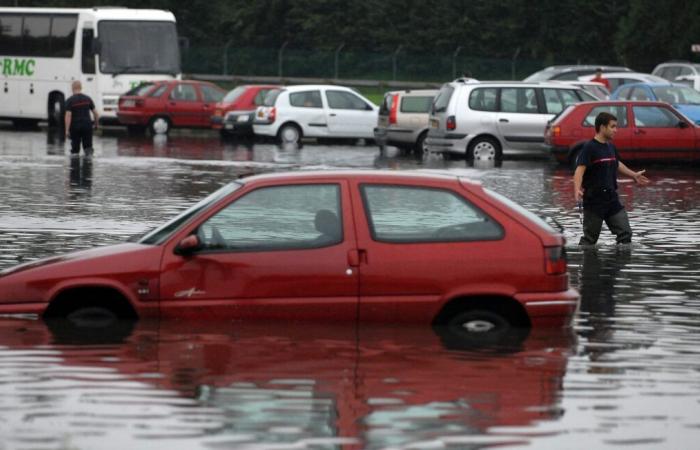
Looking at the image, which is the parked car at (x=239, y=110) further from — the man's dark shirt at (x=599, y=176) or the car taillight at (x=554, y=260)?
the car taillight at (x=554, y=260)

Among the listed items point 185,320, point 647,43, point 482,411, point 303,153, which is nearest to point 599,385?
point 482,411

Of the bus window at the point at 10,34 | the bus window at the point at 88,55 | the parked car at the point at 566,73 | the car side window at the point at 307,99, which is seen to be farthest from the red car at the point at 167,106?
the parked car at the point at 566,73

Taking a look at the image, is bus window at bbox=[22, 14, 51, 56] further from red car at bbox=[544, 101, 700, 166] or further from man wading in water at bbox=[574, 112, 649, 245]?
man wading in water at bbox=[574, 112, 649, 245]

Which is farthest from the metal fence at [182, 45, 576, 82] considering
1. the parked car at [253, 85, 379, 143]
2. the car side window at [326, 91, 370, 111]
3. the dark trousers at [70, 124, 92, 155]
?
the dark trousers at [70, 124, 92, 155]

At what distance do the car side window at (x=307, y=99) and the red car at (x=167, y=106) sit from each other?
13.6ft

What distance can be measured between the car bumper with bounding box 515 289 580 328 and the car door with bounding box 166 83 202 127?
34.0 metres

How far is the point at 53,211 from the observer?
2103 centimetres

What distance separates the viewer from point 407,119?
37312 millimetres

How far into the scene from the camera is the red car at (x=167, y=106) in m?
43.8

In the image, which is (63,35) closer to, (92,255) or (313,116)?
(313,116)

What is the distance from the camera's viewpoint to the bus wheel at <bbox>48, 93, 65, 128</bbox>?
45.6 m

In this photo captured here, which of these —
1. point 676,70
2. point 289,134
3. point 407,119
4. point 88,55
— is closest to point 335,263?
point 407,119

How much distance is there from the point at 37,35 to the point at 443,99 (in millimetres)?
17399

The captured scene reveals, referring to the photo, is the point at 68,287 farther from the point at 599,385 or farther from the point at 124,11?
the point at 124,11
